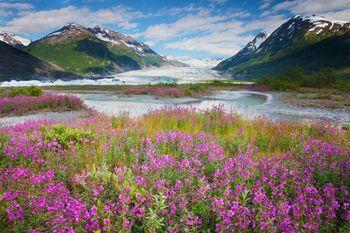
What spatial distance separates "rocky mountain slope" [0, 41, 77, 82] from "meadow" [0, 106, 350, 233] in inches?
4062

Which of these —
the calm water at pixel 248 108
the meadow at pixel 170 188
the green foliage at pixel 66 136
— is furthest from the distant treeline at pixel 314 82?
the green foliage at pixel 66 136

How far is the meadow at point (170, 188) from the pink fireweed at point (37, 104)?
46.5 feet

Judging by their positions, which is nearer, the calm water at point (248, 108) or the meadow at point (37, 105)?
the meadow at point (37, 105)

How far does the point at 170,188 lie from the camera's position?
14.3 feet

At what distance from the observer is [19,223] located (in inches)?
133

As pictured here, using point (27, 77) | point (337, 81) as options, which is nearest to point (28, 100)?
point (337, 81)

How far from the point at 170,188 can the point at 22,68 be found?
126716 mm

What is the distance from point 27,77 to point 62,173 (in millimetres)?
114152

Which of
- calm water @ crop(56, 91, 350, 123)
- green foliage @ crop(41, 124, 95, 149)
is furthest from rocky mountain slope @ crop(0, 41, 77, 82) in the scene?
green foliage @ crop(41, 124, 95, 149)

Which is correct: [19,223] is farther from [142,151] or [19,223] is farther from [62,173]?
[142,151]

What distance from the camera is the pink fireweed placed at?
20.6 meters

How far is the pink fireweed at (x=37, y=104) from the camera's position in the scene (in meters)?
20.6

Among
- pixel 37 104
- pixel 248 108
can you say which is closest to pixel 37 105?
pixel 37 104

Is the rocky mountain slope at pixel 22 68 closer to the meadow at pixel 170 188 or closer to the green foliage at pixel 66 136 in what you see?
the green foliage at pixel 66 136
